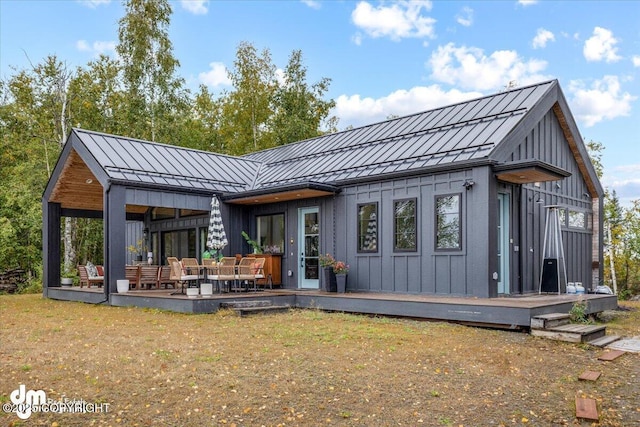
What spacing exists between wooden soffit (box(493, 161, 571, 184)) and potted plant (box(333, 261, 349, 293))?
3613 mm

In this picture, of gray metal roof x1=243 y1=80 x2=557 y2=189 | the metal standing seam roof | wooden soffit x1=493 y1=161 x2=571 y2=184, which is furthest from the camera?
the metal standing seam roof

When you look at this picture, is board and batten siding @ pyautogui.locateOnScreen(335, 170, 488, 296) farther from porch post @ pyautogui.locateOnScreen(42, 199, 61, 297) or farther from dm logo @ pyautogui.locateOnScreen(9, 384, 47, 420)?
porch post @ pyautogui.locateOnScreen(42, 199, 61, 297)

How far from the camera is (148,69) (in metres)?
22.0

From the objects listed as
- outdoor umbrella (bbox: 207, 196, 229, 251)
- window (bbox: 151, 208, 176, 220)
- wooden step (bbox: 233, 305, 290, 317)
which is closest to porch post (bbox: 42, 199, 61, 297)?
window (bbox: 151, 208, 176, 220)

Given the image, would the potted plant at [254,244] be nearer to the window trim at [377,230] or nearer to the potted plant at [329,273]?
the potted plant at [329,273]

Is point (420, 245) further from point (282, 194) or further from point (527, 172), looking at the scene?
point (282, 194)

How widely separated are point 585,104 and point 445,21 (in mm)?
8240

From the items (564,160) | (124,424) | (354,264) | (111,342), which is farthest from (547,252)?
(124,424)

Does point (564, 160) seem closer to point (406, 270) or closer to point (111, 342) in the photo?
point (406, 270)

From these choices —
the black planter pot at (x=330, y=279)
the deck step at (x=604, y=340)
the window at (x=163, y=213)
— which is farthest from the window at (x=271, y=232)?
the deck step at (x=604, y=340)

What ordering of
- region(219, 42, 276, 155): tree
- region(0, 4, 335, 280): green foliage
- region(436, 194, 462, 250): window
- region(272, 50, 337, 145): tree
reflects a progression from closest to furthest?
region(436, 194, 462, 250): window < region(0, 4, 335, 280): green foliage < region(272, 50, 337, 145): tree < region(219, 42, 276, 155): tree

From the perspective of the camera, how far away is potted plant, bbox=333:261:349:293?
1095 cm

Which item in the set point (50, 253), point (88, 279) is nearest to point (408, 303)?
point (88, 279)

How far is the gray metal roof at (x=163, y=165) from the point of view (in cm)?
1184
